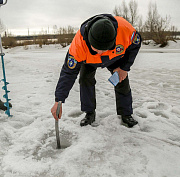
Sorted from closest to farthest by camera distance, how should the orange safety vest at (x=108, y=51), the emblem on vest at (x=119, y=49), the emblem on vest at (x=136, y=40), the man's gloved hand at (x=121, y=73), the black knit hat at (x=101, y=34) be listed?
the black knit hat at (x=101, y=34) → the orange safety vest at (x=108, y=51) → the emblem on vest at (x=119, y=49) → the emblem on vest at (x=136, y=40) → the man's gloved hand at (x=121, y=73)

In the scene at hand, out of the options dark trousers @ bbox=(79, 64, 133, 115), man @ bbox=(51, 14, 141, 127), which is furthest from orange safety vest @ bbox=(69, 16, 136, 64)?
dark trousers @ bbox=(79, 64, 133, 115)

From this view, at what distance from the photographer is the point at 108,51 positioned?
1.58 m

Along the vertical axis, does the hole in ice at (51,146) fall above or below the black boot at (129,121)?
below

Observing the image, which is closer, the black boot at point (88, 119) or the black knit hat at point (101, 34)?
the black knit hat at point (101, 34)

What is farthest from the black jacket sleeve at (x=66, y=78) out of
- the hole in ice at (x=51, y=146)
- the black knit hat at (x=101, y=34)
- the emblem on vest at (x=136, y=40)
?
Answer: the emblem on vest at (x=136, y=40)

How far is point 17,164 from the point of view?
1443mm

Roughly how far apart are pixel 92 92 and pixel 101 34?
34.0 inches

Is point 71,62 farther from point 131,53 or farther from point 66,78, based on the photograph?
point 131,53

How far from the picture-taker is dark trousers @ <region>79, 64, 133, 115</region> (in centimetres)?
195

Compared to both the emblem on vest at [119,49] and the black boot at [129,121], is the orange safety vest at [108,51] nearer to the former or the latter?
the emblem on vest at [119,49]

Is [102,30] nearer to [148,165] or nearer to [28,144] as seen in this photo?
[148,165]

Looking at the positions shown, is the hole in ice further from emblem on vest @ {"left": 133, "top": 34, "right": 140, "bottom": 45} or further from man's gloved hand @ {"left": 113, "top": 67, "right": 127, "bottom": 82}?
emblem on vest @ {"left": 133, "top": 34, "right": 140, "bottom": 45}

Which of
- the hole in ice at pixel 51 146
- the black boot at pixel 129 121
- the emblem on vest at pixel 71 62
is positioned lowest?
the hole in ice at pixel 51 146

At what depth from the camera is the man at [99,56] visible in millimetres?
1351
